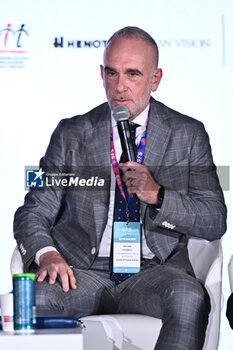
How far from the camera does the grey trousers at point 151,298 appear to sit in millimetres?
2961

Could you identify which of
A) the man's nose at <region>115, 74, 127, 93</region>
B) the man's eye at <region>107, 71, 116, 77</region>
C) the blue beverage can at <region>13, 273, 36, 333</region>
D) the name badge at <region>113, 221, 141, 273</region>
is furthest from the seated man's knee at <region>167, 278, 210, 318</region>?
the man's eye at <region>107, 71, 116, 77</region>

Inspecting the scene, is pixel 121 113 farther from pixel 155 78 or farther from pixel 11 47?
pixel 11 47

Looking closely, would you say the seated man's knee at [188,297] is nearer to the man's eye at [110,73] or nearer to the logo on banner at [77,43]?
the man's eye at [110,73]

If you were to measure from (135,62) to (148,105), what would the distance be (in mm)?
249

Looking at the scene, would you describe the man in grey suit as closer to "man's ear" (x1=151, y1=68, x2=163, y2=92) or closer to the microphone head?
"man's ear" (x1=151, y1=68, x2=163, y2=92)

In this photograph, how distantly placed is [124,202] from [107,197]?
4.4 inches

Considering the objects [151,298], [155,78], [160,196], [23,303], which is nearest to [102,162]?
[160,196]

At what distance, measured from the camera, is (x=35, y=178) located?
4.04 meters

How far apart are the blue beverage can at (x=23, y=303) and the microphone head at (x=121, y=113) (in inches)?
40.7

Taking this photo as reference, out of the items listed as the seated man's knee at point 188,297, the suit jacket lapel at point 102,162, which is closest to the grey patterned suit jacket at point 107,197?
the suit jacket lapel at point 102,162

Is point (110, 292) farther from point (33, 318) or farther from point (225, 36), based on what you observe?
point (225, 36)

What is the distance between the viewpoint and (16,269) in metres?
3.55

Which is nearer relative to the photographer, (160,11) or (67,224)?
(67,224)

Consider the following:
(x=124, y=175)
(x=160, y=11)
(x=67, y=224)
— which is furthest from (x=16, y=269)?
(x=160, y=11)
